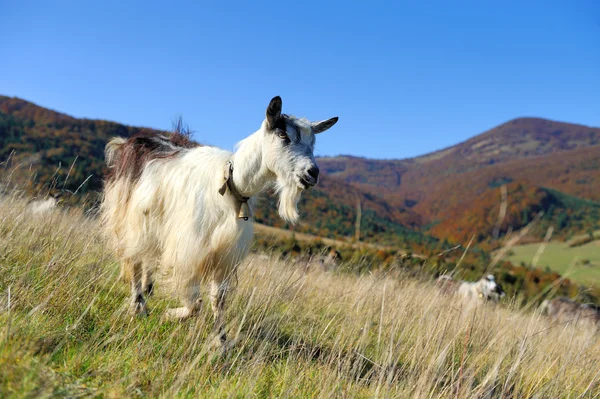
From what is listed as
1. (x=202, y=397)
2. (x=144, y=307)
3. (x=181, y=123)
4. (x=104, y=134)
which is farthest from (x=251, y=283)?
(x=104, y=134)

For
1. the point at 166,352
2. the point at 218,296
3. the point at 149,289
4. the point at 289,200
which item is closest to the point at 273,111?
the point at 289,200

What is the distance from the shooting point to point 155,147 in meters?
4.80

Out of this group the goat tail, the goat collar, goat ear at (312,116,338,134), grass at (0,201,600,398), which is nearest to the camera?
grass at (0,201,600,398)

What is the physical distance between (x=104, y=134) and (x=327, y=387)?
66797 mm

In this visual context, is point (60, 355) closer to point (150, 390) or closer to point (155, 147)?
point (150, 390)

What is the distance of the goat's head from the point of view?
142 inches

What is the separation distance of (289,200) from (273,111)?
826 millimetres

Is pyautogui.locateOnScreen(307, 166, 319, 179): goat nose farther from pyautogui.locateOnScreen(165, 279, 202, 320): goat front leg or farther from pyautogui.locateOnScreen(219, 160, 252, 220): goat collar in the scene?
pyautogui.locateOnScreen(165, 279, 202, 320): goat front leg

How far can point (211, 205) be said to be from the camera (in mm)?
3875

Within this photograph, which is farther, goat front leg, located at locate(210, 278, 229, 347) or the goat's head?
goat front leg, located at locate(210, 278, 229, 347)

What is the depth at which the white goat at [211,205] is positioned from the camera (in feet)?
12.2

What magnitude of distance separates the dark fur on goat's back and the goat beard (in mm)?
1447

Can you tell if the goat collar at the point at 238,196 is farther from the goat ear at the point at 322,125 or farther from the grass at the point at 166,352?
the goat ear at the point at 322,125

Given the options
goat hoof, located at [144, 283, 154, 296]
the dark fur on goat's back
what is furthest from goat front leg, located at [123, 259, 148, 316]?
the dark fur on goat's back
